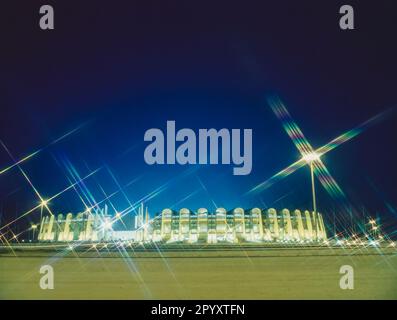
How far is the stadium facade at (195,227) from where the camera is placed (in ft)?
150

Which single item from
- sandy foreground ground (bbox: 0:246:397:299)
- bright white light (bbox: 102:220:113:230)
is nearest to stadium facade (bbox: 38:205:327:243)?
bright white light (bbox: 102:220:113:230)

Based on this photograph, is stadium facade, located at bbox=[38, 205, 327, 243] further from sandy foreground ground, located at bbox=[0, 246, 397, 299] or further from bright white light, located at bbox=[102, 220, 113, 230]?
sandy foreground ground, located at bbox=[0, 246, 397, 299]

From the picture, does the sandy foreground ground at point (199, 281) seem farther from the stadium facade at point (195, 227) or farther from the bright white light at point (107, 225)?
the bright white light at point (107, 225)

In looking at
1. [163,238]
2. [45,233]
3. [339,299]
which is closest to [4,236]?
[45,233]

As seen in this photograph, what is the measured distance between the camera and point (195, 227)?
4659 cm

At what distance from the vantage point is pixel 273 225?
50438 millimetres

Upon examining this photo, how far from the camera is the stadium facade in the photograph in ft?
150

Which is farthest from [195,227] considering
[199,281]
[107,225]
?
[199,281]

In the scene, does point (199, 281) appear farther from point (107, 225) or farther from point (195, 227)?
point (107, 225)

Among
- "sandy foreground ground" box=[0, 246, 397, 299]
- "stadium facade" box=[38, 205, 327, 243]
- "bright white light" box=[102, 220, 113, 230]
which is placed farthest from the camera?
"bright white light" box=[102, 220, 113, 230]

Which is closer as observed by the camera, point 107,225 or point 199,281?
point 199,281

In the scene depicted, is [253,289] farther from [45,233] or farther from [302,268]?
[45,233]

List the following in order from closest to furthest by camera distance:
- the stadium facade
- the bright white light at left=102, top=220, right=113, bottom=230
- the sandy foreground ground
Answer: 1. the sandy foreground ground
2. the stadium facade
3. the bright white light at left=102, top=220, right=113, bottom=230
